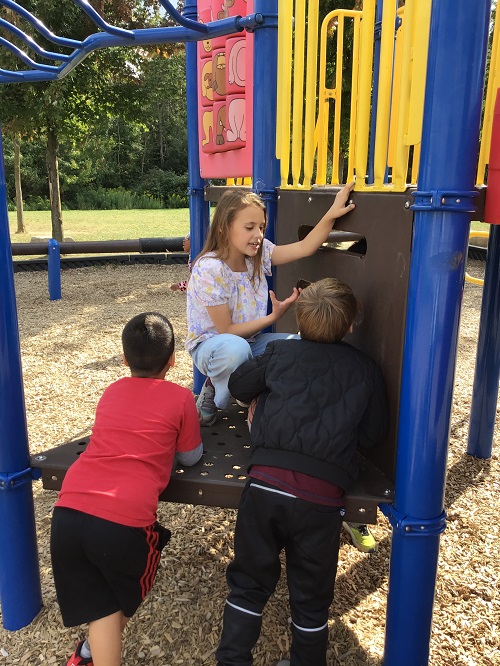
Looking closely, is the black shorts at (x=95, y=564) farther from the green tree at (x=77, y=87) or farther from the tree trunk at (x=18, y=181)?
the tree trunk at (x=18, y=181)

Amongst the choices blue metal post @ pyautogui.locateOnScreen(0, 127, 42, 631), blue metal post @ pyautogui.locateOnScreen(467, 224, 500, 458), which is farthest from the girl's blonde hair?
blue metal post @ pyautogui.locateOnScreen(467, 224, 500, 458)

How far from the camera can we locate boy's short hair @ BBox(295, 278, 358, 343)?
6.77 feet

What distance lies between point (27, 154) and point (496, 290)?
127 ft

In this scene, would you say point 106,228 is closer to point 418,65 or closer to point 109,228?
point 109,228

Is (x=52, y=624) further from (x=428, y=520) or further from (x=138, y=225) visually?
(x=138, y=225)

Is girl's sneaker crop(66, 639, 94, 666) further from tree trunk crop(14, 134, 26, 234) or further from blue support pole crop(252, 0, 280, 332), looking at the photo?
tree trunk crop(14, 134, 26, 234)

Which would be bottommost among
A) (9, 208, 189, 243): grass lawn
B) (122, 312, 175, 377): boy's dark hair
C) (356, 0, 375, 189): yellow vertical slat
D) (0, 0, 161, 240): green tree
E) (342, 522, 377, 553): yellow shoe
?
(9, 208, 189, 243): grass lawn

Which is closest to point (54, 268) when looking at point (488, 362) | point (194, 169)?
point (194, 169)

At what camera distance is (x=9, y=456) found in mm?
2221

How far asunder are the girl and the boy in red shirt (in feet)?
1.50

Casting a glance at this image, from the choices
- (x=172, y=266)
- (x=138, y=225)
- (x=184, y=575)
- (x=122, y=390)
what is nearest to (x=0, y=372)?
(x=122, y=390)

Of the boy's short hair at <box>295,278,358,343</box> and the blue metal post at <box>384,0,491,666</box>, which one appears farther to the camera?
the boy's short hair at <box>295,278,358,343</box>

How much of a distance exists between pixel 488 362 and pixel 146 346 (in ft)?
7.13

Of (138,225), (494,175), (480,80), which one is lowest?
(138,225)
